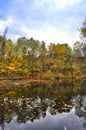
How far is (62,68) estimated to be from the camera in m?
87.4

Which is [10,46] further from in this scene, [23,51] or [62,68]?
[62,68]

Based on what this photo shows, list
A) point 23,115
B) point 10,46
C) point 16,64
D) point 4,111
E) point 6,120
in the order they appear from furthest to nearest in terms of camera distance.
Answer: point 10,46, point 16,64, point 4,111, point 23,115, point 6,120

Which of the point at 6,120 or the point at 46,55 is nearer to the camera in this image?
the point at 6,120

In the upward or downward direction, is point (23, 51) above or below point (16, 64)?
above

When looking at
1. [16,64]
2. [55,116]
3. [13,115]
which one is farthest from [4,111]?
[16,64]

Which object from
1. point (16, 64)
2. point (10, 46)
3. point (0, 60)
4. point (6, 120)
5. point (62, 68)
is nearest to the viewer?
point (6, 120)

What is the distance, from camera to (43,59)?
Answer: 86.0 meters

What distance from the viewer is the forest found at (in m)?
74.7

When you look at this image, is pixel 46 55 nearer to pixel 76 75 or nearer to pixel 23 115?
pixel 76 75

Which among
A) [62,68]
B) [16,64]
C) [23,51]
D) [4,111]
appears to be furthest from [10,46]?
[4,111]

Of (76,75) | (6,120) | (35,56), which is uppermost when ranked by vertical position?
(35,56)

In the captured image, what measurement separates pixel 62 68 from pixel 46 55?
25.6ft

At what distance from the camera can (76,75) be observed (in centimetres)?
8469

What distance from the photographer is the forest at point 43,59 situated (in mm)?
74731
